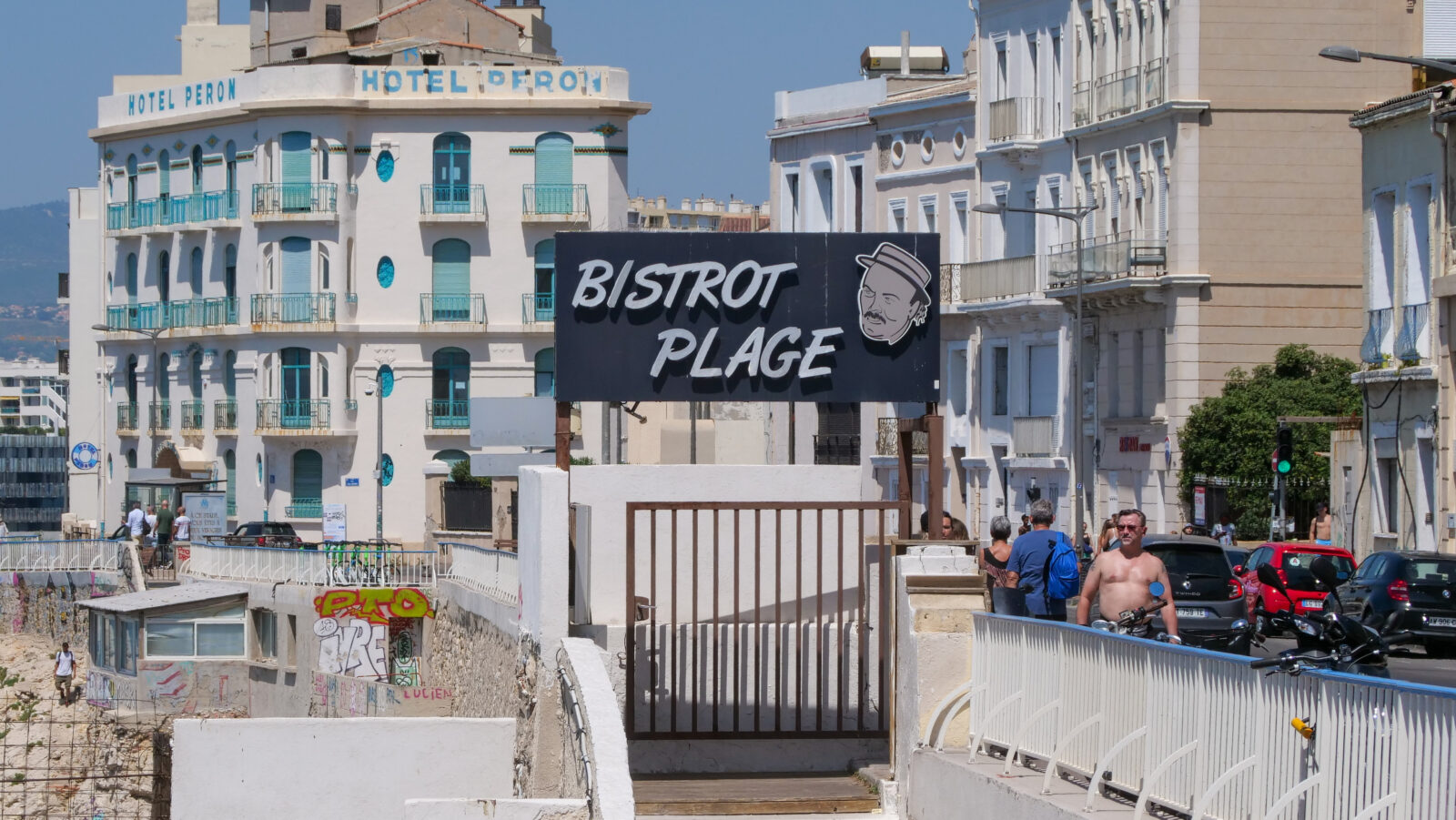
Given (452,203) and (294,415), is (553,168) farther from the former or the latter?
(294,415)

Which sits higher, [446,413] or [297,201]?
[297,201]

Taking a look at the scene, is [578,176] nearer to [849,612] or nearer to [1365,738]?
[849,612]

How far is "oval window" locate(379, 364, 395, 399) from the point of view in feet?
196

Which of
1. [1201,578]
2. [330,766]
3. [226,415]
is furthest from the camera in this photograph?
[226,415]

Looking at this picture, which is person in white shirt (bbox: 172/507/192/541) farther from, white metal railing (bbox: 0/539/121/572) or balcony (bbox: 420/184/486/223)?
balcony (bbox: 420/184/486/223)

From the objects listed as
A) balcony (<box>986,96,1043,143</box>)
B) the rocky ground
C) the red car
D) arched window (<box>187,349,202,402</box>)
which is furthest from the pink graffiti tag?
arched window (<box>187,349,202,402</box>)

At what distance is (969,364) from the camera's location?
54.8 metres

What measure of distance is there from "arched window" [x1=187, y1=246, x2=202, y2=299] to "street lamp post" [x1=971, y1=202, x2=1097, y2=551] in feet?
86.1

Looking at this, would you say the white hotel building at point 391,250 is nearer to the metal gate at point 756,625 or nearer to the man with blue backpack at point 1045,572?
the metal gate at point 756,625

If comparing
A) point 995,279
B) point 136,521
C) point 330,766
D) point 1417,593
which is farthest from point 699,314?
point 136,521

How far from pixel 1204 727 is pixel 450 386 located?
169ft

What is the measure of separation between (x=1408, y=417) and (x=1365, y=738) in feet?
93.4

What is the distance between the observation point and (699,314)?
16.2 metres

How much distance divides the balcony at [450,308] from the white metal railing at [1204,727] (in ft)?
156
